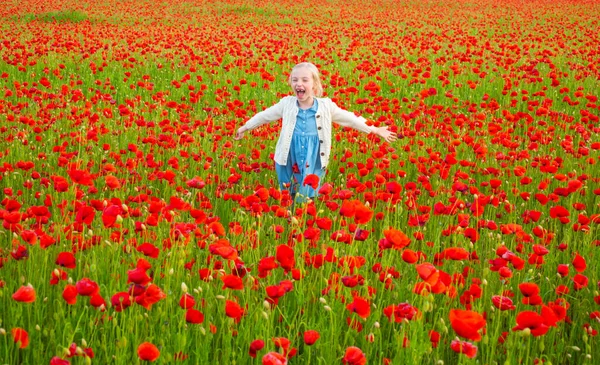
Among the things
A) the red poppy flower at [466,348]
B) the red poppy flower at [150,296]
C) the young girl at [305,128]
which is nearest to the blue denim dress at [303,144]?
the young girl at [305,128]

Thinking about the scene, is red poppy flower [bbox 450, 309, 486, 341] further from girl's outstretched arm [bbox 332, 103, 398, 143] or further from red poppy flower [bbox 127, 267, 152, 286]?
girl's outstretched arm [bbox 332, 103, 398, 143]

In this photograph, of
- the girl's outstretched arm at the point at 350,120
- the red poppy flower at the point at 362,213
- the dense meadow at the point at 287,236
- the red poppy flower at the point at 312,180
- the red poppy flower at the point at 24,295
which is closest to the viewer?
the red poppy flower at the point at 24,295

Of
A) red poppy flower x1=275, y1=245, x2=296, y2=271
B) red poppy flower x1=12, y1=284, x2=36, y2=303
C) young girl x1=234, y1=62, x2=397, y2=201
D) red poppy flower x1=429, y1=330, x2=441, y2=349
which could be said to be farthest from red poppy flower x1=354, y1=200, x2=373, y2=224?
young girl x1=234, y1=62, x2=397, y2=201

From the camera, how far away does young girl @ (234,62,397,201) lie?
16.7 feet

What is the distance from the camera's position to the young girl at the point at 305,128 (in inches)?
200

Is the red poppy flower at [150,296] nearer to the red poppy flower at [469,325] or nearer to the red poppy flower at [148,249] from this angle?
the red poppy flower at [148,249]

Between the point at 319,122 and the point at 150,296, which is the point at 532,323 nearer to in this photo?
the point at 150,296

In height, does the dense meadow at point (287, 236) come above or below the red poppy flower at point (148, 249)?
below

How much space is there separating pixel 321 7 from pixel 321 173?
76.0ft

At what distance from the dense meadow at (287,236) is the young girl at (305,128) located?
27 centimetres

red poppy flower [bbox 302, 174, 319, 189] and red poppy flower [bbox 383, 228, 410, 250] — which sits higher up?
red poppy flower [bbox 383, 228, 410, 250]

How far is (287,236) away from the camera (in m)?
3.59

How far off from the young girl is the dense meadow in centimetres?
27

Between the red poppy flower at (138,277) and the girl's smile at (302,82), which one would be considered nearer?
the red poppy flower at (138,277)
